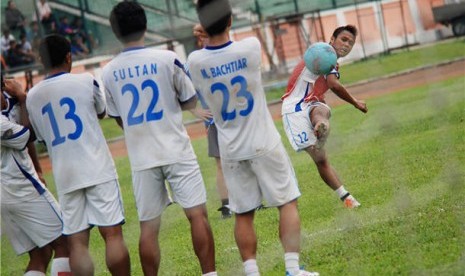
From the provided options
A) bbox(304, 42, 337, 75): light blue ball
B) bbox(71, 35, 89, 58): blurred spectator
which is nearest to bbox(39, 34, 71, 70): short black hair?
bbox(304, 42, 337, 75): light blue ball

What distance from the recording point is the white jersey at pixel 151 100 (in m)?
6.11

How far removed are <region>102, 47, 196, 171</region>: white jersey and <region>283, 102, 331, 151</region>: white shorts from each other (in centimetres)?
263

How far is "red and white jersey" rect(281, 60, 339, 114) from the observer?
870 cm

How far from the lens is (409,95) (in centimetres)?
1755

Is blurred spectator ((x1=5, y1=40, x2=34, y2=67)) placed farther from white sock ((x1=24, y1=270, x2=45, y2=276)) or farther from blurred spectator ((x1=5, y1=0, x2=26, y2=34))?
white sock ((x1=24, y1=270, x2=45, y2=276))

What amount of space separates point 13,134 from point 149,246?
121 cm

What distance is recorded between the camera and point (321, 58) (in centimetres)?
820

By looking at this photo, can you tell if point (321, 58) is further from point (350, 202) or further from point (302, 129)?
point (350, 202)

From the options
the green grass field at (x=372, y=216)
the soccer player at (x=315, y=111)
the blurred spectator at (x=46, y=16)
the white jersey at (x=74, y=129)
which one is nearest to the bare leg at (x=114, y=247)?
the white jersey at (x=74, y=129)

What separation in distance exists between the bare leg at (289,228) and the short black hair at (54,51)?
1725 millimetres

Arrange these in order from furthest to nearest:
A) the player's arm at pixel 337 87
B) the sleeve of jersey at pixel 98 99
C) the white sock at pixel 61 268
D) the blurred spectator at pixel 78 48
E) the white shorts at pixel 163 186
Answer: the blurred spectator at pixel 78 48, the player's arm at pixel 337 87, the white sock at pixel 61 268, the sleeve of jersey at pixel 98 99, the white shorts at pixel 163 186

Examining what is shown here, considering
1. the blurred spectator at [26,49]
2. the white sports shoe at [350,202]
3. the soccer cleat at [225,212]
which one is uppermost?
the blurred spectator at [26,49]

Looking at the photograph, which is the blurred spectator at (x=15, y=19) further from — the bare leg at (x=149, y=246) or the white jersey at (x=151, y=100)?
the bare leg at (x=149, y=246)

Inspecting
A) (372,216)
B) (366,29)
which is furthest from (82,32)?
(372,216)
